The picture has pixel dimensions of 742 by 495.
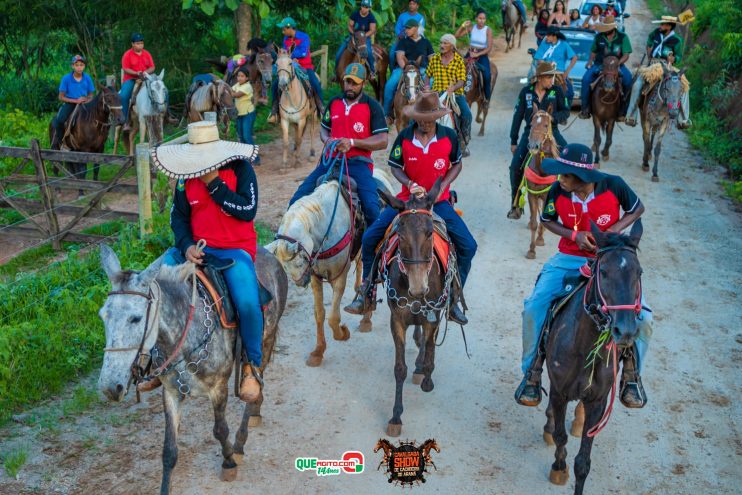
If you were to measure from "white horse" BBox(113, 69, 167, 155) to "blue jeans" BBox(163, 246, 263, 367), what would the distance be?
428 inches

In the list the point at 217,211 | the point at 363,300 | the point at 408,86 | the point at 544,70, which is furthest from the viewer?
the point at 408,86

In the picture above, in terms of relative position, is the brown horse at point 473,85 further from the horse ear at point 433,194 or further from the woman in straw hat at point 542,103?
the horse ear at point 433,194

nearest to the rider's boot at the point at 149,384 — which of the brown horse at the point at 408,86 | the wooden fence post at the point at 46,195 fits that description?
the wooden fence post at the point at 46,195

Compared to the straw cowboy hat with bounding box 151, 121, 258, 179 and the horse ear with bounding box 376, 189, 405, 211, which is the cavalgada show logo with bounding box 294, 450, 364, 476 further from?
the straw cowboy hat with bounding box 151, 121, 258, 179

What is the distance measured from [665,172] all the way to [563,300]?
10.9 metres

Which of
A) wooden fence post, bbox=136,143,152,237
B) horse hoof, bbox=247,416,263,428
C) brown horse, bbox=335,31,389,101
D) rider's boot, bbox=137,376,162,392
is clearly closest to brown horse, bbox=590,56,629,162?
brown horse, bbox=335,31,389,101

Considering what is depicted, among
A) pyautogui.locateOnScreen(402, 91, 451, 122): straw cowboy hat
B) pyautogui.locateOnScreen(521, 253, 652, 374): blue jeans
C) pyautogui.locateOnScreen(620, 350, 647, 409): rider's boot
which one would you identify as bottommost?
pyautogui.locateOnScreen(620, 350, 647, 409): rider's boot

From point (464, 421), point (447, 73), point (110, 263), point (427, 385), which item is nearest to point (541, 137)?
point (447, 73)

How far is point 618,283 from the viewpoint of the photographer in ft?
17.8

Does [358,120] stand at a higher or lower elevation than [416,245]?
higher

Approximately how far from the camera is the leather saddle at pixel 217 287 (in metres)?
6.05

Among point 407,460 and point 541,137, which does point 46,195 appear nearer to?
point 541,137

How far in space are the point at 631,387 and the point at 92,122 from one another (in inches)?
534

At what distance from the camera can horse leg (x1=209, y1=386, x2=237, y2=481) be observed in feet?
20.6
